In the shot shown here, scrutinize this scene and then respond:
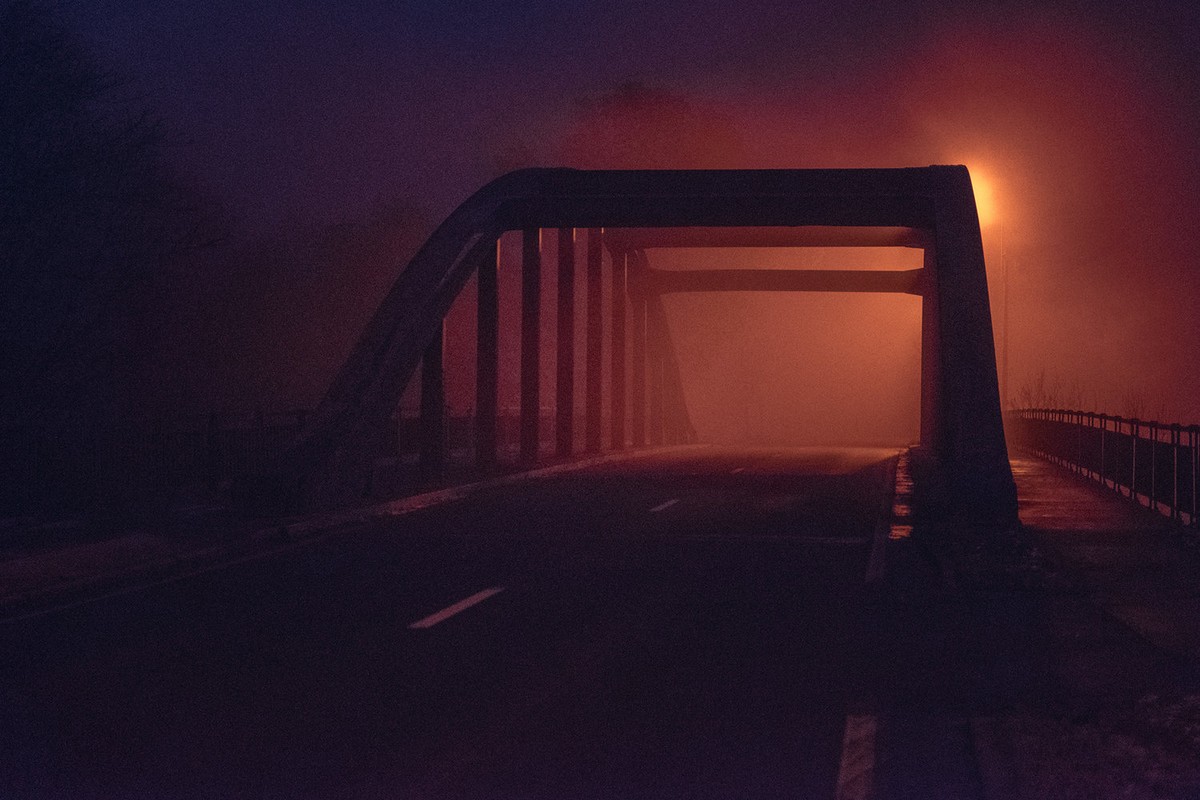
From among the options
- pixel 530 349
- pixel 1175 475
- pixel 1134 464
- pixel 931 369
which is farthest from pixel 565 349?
pixel 1175 475

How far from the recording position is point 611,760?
624 centimetres

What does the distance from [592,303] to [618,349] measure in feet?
26.9

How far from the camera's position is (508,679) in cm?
809

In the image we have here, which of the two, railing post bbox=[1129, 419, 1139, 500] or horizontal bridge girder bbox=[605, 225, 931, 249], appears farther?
horizontal bridge girder bbox=[605, 225, 931, 249]

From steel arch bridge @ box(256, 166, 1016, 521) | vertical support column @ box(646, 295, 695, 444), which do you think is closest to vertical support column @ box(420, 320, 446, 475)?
steel arch bridge @ box(256, 166, 1016, 521)

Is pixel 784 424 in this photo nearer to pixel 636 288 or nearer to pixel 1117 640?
pixel 636 288

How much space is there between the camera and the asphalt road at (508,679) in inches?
237

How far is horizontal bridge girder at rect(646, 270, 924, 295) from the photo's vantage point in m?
59.0

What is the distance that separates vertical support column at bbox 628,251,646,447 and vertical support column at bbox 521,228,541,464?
22631mm

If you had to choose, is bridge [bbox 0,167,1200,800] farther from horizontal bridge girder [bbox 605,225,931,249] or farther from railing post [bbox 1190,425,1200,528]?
horizontal bridge girder [bbox 605,225,931,249]

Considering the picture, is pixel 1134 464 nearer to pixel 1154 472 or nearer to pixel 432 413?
pixel 1154 472

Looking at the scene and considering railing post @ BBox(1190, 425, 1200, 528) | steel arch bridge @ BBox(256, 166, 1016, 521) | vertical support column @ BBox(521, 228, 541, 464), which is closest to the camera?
railing post @ BBox(1190, 425, 1200, 528)

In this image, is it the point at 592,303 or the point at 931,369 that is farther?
the point at 931,369

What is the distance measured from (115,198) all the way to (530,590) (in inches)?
722
